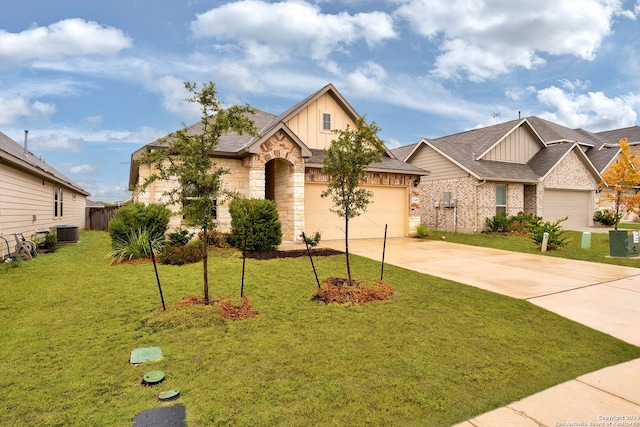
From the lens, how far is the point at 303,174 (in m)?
13.5

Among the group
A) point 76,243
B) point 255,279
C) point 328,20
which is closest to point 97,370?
point 255,279

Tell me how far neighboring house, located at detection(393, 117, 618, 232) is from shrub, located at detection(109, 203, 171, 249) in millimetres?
15364

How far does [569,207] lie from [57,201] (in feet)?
102

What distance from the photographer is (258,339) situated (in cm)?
420

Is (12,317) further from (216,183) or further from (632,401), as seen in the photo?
(632,401)

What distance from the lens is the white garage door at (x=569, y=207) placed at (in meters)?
21.7

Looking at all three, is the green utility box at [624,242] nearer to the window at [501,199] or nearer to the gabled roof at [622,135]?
the window at [501,199]

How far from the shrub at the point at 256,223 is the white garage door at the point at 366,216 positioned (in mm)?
3407

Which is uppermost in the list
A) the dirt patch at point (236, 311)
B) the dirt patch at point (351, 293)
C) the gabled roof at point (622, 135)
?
the gabled roof at point (622, 135)

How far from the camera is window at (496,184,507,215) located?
63.5 ft

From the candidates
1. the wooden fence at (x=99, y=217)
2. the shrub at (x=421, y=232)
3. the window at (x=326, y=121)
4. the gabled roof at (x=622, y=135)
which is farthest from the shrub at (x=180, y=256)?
the gabled roof at (x=622, y=135)

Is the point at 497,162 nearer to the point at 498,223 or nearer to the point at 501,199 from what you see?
the point at 501,199

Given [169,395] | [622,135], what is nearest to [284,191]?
[169,395]

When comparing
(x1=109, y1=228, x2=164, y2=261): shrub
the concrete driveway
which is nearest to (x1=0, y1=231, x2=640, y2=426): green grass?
the concrete driveway
